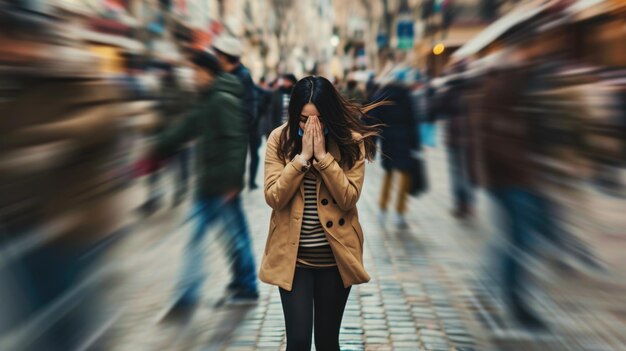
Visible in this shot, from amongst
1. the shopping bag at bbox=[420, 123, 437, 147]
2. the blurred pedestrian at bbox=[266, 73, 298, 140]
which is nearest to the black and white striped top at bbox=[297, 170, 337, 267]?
the blurred pedestrian at bbox=[266, 73, 298, 140]

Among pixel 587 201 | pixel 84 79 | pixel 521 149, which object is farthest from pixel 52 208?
pixel 587 201

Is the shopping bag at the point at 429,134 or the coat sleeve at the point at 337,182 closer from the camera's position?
the coat sleeve at the point at 337,182

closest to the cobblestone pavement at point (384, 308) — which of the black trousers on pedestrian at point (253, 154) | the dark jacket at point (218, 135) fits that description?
the dark jacket at point (218, 135)

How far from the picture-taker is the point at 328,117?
277cm

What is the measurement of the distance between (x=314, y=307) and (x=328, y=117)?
868 millimetres

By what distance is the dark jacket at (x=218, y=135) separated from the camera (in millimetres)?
4902

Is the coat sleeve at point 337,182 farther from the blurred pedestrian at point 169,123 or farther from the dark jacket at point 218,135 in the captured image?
the dark jacket at point 218,135

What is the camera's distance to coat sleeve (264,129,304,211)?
270cm

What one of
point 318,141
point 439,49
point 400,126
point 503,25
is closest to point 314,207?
point 318,141

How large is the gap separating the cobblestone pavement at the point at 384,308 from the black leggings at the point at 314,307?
1.24m

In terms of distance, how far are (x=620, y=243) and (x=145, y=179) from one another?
3.79m

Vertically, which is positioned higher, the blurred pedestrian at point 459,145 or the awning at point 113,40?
the awning at point 113,40

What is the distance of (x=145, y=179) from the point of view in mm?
4469

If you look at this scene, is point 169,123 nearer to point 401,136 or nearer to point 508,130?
point 508,130
